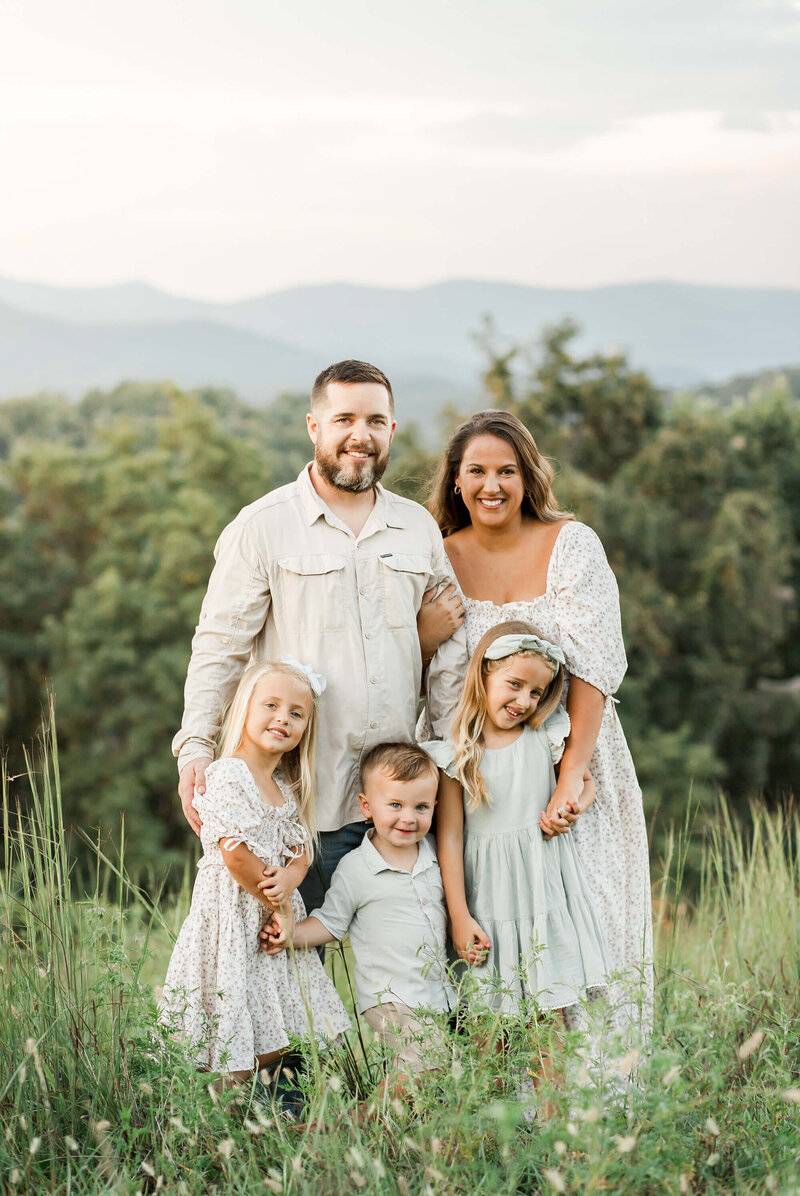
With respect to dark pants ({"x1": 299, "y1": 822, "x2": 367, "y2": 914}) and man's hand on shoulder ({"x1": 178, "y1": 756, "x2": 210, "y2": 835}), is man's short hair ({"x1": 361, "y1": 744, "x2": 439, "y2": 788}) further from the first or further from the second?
man's hand on shoulder ({"x1": 178, "y1": 756, "x2": 210, "y2": 835})

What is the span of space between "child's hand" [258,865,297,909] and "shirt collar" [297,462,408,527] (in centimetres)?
103

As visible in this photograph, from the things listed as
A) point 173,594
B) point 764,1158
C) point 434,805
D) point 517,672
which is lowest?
point 764,1158

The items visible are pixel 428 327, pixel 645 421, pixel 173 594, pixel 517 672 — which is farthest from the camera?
pixel 428 327

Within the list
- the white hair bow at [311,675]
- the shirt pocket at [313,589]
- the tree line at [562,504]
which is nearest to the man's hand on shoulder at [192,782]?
the white hair bow at [311,675]

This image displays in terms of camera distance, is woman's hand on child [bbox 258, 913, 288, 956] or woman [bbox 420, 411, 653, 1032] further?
woman [bbox 420, 411, 653, 1032]

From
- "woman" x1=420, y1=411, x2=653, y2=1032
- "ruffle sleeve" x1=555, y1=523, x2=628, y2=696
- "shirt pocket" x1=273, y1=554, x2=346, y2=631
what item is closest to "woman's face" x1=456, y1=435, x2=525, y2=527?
"woman" x1=420, y1=411, x2=653, y2=1032

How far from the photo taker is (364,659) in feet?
11.2

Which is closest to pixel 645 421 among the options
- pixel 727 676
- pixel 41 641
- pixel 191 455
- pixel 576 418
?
pixel 576 418

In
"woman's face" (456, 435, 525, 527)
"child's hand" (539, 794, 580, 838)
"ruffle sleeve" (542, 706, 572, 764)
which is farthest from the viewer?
"woman's face" (456, 435, 525, 527)

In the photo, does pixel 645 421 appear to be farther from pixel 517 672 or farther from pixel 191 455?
pixel 517 672

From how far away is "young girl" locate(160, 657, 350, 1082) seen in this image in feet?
10.0

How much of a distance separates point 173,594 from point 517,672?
15.4 meters

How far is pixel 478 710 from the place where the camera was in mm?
3367

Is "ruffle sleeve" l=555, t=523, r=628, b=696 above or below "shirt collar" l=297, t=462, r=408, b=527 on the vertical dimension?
below
